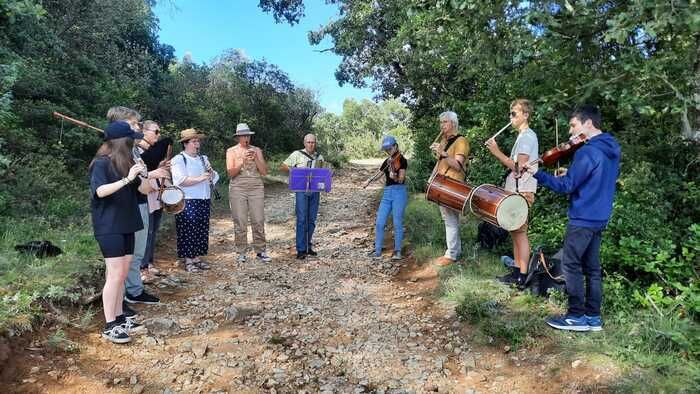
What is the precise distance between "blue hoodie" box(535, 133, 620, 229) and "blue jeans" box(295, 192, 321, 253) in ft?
13.0

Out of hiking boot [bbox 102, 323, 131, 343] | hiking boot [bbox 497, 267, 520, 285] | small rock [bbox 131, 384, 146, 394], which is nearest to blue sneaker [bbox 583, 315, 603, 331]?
hiking boot [bbox 497, 267, 520, 285]

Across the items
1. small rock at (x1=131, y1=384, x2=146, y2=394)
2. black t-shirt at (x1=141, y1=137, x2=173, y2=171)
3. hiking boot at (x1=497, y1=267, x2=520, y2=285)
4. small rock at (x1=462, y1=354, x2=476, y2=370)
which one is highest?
black t-shirt at (x1=141, y1=137, x2=173, y2=171)

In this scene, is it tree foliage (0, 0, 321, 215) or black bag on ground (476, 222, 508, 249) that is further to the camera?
tree foliage (0, 0, 321, 215)

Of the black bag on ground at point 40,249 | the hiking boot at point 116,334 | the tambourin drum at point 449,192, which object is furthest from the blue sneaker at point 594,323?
the black bag on ground at point 40,249

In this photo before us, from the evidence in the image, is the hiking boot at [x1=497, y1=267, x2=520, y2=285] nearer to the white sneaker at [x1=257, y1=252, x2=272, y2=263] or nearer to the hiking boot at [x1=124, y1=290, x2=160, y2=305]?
the white sneaker at [x1=257, y1=252, x2=272, y2=263]

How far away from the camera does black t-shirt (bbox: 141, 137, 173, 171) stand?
548cm

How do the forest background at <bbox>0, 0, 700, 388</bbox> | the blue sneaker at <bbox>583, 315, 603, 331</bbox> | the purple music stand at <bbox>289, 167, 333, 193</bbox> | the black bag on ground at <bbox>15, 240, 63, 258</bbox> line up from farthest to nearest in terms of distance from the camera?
1. the purple music stand at <bbox>289, 167, 333, 193</bbox>
2. the black bag on ground at <bbox>15, 240, 63, 258</bbox>
3. the forest background at <bbox>0, 0, 700, 388</bbox>
4. the blue sneaker at <bbox>583, 315, 603, 331</bbox>

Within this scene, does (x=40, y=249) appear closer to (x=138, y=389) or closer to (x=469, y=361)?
(x=138, y=389)

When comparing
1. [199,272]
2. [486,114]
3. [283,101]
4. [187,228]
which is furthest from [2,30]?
[283,101]

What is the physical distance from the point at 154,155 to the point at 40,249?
162cm

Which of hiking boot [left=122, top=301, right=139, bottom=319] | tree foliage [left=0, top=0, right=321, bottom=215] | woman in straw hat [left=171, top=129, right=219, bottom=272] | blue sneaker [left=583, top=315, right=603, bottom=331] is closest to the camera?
blue sneaker [left=583, top=315, right=603, bottom=331]

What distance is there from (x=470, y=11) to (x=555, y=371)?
141 inches

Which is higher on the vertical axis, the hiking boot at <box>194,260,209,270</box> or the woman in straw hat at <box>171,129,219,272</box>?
the woman in straw hat at <box>171,129,219,272</box>

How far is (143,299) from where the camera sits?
16.0ft
